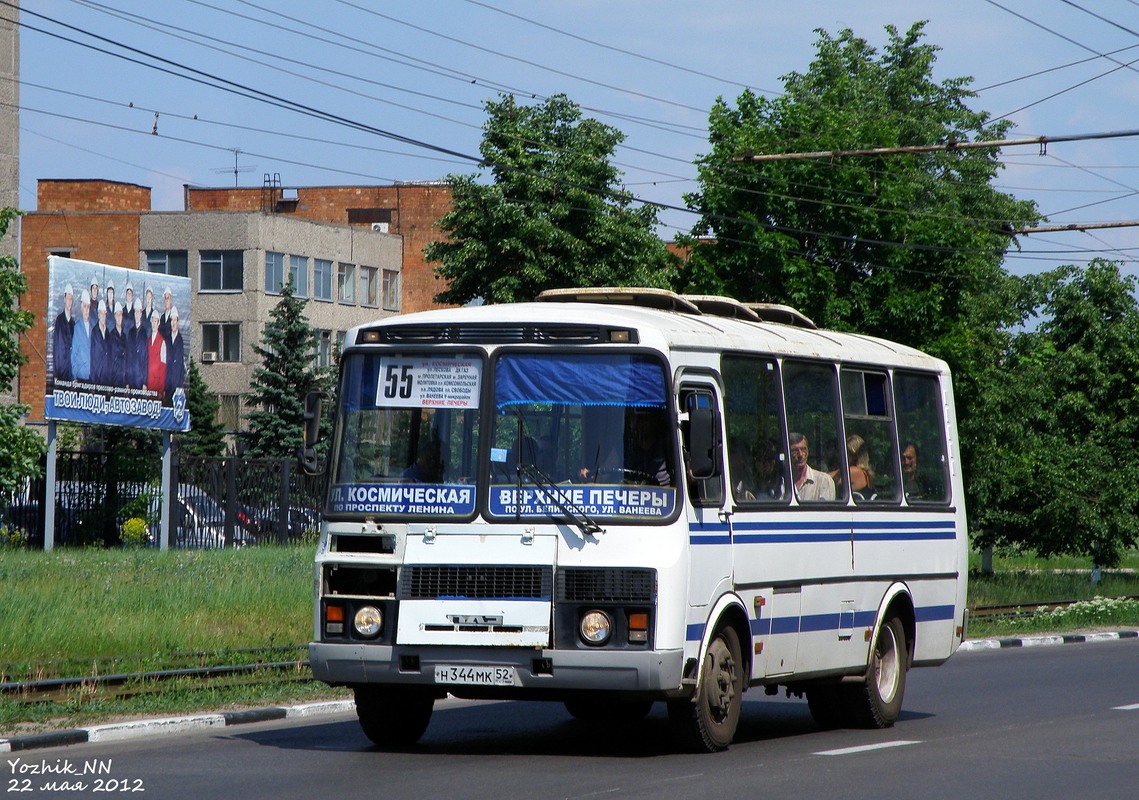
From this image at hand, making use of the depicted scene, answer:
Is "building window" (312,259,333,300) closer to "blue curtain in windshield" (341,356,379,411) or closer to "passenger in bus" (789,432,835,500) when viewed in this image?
"passenger in bus" (789,432,835,500)

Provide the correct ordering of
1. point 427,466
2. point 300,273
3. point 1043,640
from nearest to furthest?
1. point 427,466
2. point 1043,640
3. point 300,273

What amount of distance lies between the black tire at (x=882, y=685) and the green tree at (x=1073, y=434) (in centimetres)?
2654

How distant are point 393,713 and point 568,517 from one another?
6.82ft

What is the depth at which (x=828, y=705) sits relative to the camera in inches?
546

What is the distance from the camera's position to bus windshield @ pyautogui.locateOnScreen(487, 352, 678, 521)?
1088cm

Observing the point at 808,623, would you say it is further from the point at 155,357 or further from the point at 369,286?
the point at 369,286

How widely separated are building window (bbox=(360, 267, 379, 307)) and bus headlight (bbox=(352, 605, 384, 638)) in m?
67.1

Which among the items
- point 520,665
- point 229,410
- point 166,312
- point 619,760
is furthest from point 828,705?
point 229,410

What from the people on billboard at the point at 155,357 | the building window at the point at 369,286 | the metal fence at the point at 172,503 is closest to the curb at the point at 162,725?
the metal fence at the point at 172,503

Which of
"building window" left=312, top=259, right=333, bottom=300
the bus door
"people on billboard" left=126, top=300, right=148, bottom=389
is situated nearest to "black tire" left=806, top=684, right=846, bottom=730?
the bus door

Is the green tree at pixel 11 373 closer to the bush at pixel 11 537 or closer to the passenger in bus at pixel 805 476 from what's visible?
the bush at pixel 11 537

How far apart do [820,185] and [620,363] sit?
1204 inches

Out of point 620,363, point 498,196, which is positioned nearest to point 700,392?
point 620,363

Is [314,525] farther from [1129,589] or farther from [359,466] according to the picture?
[359,466]
